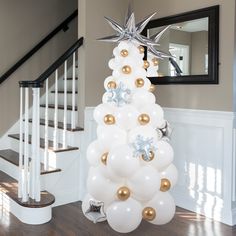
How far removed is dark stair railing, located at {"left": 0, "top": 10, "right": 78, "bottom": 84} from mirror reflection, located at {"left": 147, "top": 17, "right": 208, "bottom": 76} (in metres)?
1.66

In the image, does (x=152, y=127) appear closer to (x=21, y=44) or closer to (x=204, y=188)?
(x=204, y=188)

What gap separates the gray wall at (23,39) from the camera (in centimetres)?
423

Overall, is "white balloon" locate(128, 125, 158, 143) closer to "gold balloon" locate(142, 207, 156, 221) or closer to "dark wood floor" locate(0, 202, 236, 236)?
"gold balloon" locate(142, 207, 156, 221)

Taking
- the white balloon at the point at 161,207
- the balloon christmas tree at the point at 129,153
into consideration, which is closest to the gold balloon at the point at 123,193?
the balloon christmas tree at the point at 129,153

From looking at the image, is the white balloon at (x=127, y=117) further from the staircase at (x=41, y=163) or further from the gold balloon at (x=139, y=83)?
the staircase at (x=41, y=163)

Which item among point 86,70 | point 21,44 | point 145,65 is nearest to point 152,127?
point 145,65

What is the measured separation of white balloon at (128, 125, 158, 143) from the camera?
256cm

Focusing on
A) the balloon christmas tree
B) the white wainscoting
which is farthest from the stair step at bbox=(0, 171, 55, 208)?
the white wainscoting

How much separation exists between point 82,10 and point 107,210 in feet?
7.06

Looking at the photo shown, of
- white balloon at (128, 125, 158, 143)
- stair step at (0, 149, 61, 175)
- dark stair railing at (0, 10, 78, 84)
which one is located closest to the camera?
white balloon at (128, 125, 158, 143)

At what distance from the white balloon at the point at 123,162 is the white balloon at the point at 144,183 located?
0.06 meters

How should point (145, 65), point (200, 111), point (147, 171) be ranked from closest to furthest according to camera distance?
point (147, 171), point (145, 65), point (200, 111)

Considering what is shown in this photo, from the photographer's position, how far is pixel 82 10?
3.59 metres

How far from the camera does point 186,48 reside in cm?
328
